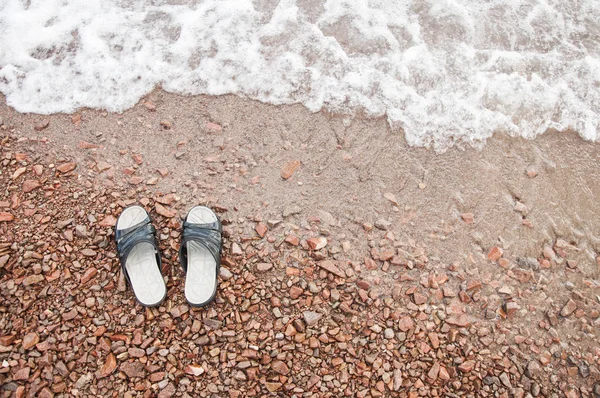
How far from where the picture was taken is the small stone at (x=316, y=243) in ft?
9.79

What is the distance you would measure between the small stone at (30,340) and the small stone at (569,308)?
3.15 m

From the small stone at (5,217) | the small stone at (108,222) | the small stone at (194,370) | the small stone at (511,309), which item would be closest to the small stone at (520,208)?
the small stone at (511,309)

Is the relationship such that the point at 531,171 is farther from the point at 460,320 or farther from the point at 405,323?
the point at 405,323

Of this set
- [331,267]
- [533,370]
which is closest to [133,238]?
[331,267]

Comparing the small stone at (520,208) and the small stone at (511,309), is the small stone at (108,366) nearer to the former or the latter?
the small stone at (511,309)

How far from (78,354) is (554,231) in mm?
3134

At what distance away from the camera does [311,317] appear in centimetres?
276

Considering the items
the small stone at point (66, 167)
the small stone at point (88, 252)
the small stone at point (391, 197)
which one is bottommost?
the small stone at point (88, 252)

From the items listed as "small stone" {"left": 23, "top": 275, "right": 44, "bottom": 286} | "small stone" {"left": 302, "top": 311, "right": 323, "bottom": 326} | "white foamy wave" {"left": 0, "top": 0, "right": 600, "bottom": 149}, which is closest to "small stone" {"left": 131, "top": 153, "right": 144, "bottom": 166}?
"white foamy wave" {"left": 0, "top": 0, "right": 600, "bottom": 149}

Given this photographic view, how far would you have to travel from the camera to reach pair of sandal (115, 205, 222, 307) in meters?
2.81

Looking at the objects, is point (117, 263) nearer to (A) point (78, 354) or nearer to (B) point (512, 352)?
(A) point (78, 354)

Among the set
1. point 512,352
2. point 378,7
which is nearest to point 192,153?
point 378,7

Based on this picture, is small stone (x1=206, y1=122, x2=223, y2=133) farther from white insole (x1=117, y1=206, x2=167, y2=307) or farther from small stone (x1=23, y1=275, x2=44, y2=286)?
small stone (x1=23, y1=275, x2=44, y2=286)

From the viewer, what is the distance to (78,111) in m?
3.55
